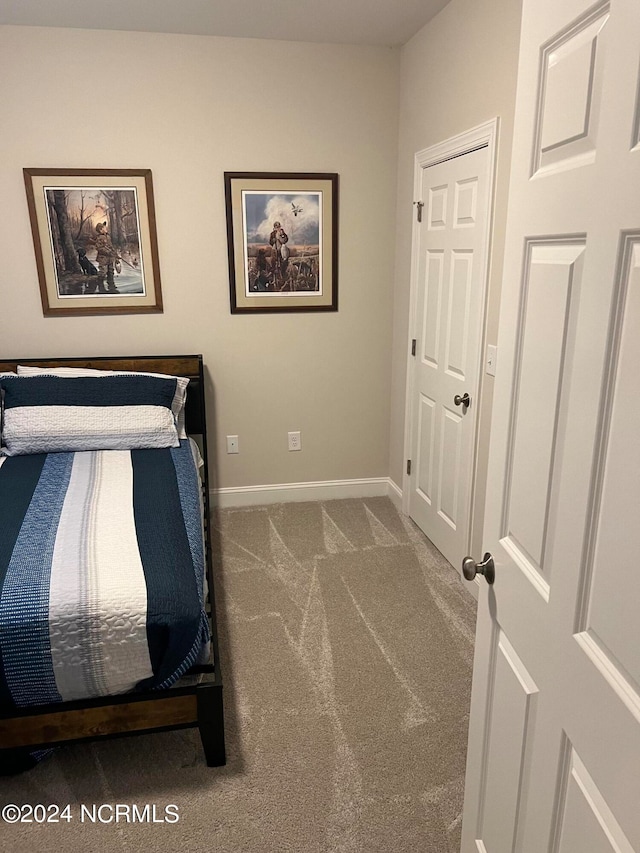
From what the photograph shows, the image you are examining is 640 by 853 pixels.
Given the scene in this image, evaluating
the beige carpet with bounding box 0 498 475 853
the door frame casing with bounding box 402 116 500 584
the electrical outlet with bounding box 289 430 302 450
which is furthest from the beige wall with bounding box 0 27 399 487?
the beige carpet with bounding box 0 498 475 853

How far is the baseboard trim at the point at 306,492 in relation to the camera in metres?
3.72

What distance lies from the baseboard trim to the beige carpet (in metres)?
0.75

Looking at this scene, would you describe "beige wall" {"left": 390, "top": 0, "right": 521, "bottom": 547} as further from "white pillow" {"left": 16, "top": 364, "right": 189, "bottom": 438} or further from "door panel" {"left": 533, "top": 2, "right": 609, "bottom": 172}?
"door panel" {"left": 533, "top": 2, "right": 609, "bottom": 172}

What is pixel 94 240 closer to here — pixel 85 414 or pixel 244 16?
pixel 85 414

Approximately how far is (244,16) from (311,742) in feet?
10.0

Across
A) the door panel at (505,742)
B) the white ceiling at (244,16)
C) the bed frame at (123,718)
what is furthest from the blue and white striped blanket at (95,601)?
the white ceiling at (244,16)

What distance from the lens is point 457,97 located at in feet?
8.57

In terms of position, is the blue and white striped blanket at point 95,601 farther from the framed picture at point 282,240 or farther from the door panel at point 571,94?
the framed picture at point 282,240

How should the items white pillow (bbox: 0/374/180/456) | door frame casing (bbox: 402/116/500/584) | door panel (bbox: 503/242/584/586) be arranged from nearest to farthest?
door panel (bbox: 503/242/584/586) < door frame casing (bbox: 402/116/500/584) < white pillow (bbox: 0/374/180/456)

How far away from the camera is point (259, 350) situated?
3.53 metres

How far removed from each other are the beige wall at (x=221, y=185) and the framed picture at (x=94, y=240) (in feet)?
0.20

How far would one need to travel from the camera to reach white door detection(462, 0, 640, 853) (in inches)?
30.1

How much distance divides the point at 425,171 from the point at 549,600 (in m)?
2.58

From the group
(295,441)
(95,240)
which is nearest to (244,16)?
(95,240)
